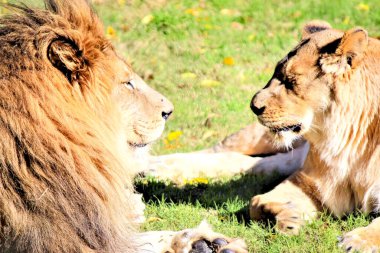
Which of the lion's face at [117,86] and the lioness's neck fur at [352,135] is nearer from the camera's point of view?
the lion's face at [117,86]

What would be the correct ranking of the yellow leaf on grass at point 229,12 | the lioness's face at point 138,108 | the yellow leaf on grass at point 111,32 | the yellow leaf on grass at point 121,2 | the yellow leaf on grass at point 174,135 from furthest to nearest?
1. the yellow leaf on grass at point 121,2
2. the yellow leaf on grass at point 229,12
3. the yellow leaf on grass at point 111,32
4. the yellow leaf on grass at point 174,135
5. the lioness's face at point 138,108

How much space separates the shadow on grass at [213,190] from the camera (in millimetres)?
4938

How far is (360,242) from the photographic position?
153 inches

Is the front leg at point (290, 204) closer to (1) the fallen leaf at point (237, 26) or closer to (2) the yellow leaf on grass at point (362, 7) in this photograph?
(1) the fallen leaf at point (237, 26)

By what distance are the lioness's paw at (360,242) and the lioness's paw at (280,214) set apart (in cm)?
34

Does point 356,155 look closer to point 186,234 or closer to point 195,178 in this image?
point 186,234

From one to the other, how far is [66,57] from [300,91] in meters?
1.61

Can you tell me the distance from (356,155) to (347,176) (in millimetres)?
148

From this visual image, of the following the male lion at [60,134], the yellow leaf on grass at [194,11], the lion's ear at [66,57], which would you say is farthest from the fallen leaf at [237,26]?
the lion's ear at [66,57]

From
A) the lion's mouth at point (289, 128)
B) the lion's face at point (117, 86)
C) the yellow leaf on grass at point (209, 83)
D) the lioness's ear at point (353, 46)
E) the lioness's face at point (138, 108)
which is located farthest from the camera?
the yellow leaf on grass at point (209, 83)

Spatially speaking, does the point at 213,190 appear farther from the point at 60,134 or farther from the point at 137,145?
the point at 60,134

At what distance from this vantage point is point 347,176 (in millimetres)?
4410

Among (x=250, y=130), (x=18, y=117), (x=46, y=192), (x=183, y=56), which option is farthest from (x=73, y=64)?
(x=183, y=56)

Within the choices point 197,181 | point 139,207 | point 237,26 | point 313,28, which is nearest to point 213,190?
point 197,181
